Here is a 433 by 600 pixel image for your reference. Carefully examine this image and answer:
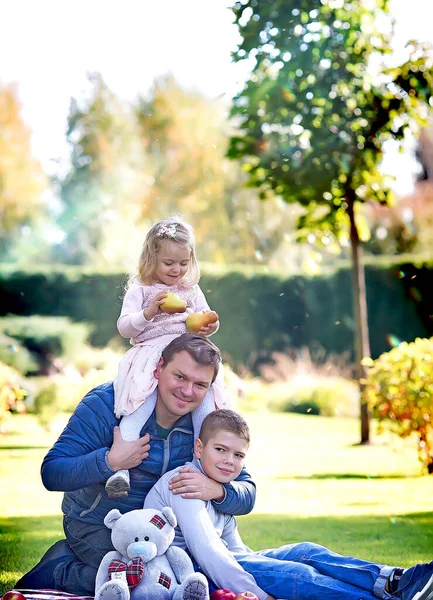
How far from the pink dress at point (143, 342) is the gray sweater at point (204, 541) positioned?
204mm

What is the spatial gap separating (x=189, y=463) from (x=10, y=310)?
21.8ft

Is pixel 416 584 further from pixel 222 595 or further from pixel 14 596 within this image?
pixel 14 596

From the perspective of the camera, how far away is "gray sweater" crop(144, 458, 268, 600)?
220 cm

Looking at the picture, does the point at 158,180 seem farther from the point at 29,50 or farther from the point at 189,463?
the point at 189,463

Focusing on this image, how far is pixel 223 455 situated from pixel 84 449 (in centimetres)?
39

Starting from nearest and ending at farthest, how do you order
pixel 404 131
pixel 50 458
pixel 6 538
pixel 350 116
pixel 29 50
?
pixel 50 458 < pixel 6 538 < pixel 29 50 < pixel 350 116 < pixel 404 131

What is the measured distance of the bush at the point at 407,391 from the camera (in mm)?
4625

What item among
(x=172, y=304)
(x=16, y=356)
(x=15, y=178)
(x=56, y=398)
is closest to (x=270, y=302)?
(x=16, y=356)

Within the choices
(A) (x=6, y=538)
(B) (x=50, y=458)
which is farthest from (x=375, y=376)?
(B) (x=50, y=458)

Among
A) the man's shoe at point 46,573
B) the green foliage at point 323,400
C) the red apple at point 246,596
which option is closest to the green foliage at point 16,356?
the green foliage at point 323,400

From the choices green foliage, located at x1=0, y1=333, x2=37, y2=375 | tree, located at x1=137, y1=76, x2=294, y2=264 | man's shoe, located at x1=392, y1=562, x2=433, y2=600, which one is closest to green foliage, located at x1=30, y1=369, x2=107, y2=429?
green foliage, located at x1=0, y1=333, x2=37, y2=375

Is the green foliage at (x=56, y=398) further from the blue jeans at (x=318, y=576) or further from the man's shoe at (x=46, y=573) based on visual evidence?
the blue jeans at (x=318, y=576)

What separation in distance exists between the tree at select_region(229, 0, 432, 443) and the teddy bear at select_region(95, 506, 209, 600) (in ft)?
7.72

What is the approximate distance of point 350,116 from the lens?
4.83 metres
